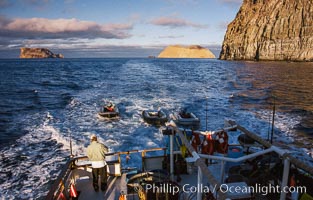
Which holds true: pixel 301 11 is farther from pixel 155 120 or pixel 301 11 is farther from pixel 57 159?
pixel 57 159

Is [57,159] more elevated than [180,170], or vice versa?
[180,170]

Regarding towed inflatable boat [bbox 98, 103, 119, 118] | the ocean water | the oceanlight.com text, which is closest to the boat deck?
the oceanlight.com text

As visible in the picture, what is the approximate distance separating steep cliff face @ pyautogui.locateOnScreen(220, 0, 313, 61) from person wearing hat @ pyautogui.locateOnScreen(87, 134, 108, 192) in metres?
133

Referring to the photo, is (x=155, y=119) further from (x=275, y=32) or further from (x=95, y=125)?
(x=275, y=32)

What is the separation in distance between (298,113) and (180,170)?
79.0ft

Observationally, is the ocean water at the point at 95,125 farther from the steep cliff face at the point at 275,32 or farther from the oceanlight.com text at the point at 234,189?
the steep cliff face at the point at 275,32

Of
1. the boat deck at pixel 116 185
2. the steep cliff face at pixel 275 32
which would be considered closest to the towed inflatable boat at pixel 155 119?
the boat deck at pixel 116 185

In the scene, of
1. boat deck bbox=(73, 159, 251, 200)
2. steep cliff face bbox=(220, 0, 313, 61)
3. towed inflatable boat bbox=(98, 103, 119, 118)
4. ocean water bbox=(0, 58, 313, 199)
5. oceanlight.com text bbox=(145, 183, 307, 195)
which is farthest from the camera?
steep cliff face bbox=(220, 0, 313, 61)

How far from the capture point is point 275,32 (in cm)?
13075

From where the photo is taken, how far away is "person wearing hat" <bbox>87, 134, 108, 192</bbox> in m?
7.39

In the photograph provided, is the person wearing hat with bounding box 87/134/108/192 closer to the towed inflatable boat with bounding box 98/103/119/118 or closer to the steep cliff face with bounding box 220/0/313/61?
the towed inflatable boat with bounding box 98/103/119/118

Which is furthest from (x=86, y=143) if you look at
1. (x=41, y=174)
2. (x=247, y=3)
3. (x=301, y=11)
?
(x=247, y=3)

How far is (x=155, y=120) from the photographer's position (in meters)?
23.0

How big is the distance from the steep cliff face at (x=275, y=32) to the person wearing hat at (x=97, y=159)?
133484 millimetres
